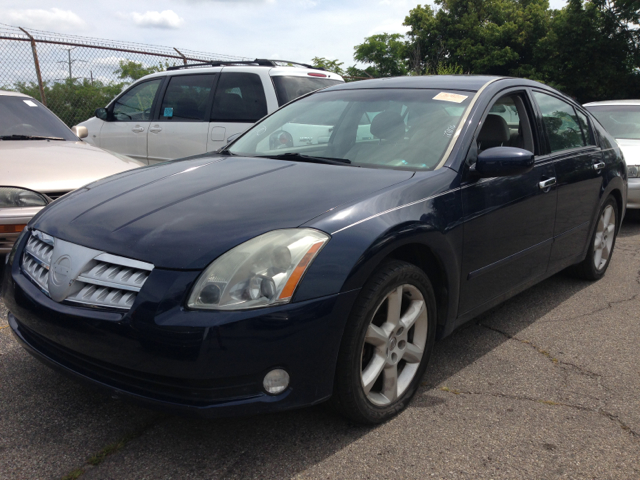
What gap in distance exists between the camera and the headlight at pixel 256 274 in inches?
79.2

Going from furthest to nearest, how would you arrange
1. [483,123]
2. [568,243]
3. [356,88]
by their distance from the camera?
[568,243] → [356,88] → [483,123]

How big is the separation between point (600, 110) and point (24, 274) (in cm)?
828

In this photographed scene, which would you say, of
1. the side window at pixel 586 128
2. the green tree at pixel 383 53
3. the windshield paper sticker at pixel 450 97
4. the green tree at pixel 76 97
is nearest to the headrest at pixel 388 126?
the windshield paper sticker at pixel 450 97

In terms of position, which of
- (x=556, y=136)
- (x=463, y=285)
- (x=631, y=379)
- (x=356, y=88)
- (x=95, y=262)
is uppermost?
(x=356, y=88)

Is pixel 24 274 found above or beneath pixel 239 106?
beneath

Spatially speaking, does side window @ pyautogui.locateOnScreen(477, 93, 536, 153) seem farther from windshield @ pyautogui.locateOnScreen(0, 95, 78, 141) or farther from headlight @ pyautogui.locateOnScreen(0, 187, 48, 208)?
windshield @ pyautogui.locateOnScreen(0, 95, 78, 141)

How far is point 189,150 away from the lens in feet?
23.1

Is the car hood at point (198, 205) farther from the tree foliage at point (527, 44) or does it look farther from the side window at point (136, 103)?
the tree foliage at point (527, 44)

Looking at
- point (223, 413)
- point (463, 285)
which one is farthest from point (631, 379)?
point (223, 413)

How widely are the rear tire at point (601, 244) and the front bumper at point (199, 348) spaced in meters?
3.05

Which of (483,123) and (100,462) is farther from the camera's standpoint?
(483,123)

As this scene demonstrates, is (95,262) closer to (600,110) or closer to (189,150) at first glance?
(189,150)

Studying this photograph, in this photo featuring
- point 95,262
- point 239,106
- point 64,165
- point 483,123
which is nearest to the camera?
point 95,262

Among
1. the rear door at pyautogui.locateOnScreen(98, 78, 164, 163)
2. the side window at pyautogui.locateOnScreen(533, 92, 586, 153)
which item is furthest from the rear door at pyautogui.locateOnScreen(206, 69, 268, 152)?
the side window at pyautogui.locateOnScreen(533, 92, 586, 153)
